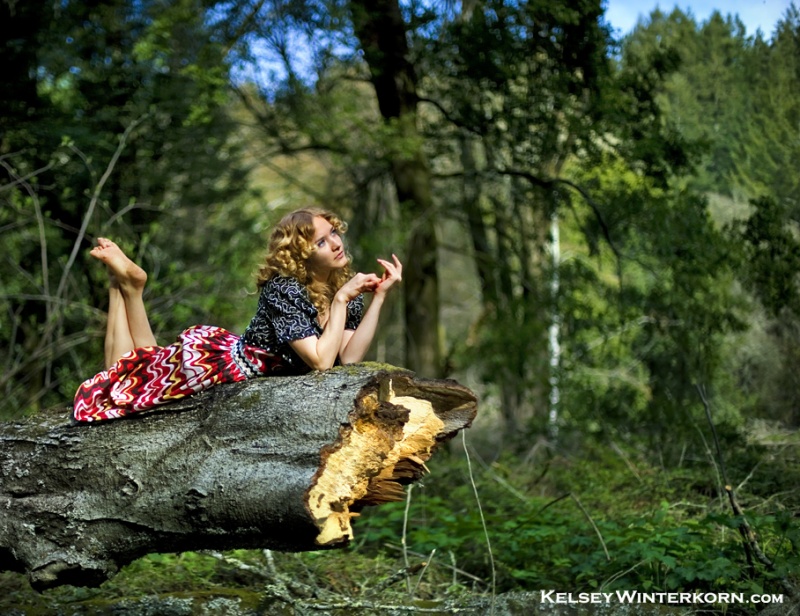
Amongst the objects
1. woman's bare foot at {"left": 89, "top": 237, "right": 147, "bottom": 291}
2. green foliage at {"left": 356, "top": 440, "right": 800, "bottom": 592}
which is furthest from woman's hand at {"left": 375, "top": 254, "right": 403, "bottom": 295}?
green foliage at {"left": 356, "top": 440, "right": 800, "bottom": 592}

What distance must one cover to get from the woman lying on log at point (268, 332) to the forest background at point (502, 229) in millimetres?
1318

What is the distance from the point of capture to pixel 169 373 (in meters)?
3.64

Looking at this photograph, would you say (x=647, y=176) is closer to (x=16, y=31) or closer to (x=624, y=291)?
(x=624, y=291)

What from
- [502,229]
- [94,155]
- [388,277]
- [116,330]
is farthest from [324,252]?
[502,229]

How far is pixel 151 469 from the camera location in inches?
132

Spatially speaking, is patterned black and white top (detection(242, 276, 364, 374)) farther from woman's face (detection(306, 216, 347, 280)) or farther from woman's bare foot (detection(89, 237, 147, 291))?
woman's bare foot (detection(89, 237, 147, 291))

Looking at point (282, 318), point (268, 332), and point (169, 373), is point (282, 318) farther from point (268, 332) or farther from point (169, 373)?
point (169, 373)

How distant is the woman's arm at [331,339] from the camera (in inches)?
141

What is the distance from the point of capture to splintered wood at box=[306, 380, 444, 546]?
3.10 meters

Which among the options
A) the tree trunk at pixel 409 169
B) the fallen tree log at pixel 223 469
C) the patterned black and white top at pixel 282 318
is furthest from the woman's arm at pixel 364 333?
the tree trunk at pixel 409 169

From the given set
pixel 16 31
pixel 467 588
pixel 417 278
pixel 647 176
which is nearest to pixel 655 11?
pixel 647 176

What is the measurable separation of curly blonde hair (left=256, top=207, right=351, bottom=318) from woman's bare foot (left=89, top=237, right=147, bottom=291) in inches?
21.5

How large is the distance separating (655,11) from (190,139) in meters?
4.93

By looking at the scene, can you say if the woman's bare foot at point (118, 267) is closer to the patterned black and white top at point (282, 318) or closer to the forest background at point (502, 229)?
the patterned black and white top at point (282, 318)
